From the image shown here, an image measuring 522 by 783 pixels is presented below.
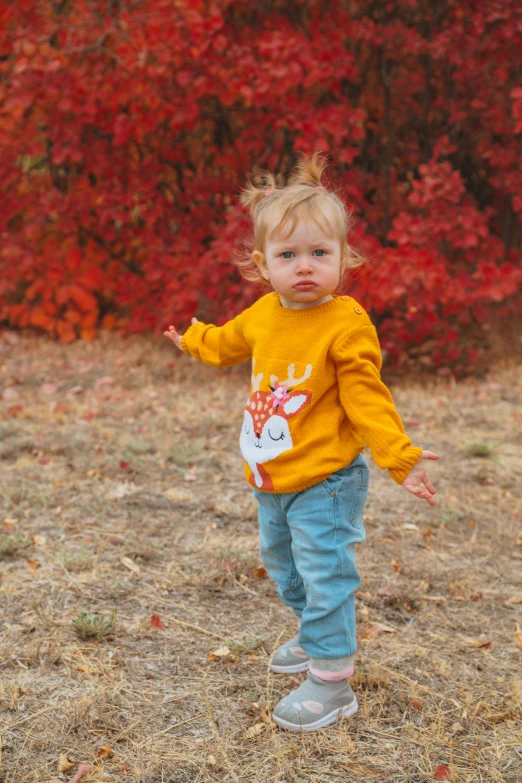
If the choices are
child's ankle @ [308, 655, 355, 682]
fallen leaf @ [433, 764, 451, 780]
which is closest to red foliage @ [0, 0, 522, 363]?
child's ankle @ [308, 655, 355, 682]

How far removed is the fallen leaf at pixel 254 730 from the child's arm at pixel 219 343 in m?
1.07

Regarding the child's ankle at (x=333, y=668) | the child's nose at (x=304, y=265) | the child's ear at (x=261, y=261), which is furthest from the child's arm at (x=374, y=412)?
the child's ankle at (x=333, y=668)

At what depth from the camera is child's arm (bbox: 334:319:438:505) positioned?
2.13 m

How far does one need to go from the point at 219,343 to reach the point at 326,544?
74 centimetres

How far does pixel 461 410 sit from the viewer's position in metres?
5.52

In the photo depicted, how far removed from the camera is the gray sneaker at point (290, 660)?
2.67m

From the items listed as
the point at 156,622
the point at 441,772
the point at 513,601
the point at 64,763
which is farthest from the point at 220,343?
the point at 513,601

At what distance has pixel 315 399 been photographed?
2.27 metres

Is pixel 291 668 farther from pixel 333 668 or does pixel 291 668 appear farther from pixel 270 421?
pixel 270 421

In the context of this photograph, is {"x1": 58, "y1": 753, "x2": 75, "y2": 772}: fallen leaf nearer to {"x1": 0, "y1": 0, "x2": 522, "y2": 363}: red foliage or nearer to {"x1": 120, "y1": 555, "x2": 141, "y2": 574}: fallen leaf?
{"x1": 120, "y1": 555, "x2": 141, "y2": 574}: fallen leaf

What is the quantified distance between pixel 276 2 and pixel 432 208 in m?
1.92

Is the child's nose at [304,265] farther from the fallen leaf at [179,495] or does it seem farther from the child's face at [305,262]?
the fallen leaf at [179,495]

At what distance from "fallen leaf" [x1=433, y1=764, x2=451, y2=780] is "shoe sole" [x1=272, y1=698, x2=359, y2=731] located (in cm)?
32

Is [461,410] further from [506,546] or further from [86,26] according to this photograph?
[86,26]
